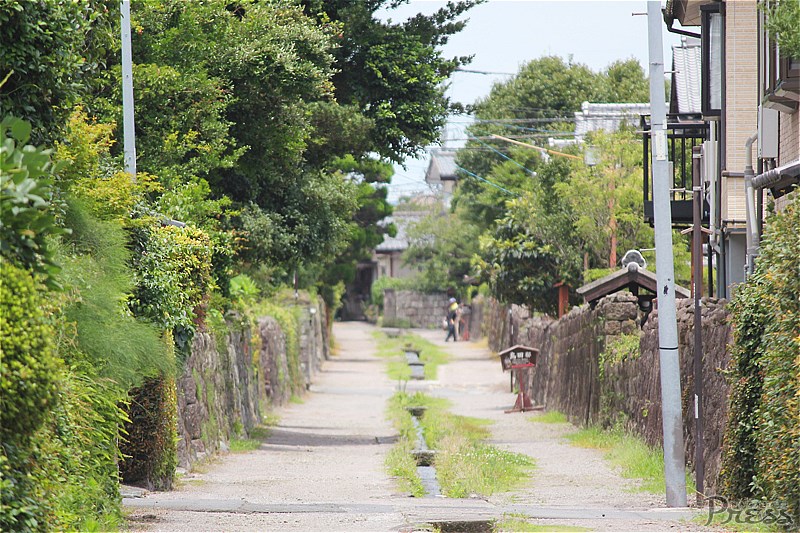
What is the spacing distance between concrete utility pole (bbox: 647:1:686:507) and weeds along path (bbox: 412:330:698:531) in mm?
894

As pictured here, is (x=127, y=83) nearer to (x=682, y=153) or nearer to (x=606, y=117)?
(x=682, y=153)

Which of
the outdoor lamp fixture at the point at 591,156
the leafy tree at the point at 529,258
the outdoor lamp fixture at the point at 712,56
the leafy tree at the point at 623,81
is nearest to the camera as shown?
the outdoor lamp fixture at the point at 712,56

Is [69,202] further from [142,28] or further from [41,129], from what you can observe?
[142,28]

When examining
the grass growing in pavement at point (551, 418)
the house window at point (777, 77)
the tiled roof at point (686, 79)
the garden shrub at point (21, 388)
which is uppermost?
the tiled roof at point (686, 79)

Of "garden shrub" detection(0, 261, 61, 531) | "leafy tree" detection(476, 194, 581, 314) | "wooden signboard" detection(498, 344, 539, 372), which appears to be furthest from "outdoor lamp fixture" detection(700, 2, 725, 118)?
"garden shrub" detection(0, 261, 61, 531)

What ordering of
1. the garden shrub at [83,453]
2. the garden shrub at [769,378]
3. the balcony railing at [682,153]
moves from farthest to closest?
the balcony railing at [682,153]
the garden shrub at [769,378]
the garden shrub at [83,453]

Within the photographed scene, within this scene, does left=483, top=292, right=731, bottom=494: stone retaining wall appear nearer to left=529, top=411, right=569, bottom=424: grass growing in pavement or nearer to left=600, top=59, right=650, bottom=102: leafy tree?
left=529, top=411, right=569, bottom=424: grass growing in pavement

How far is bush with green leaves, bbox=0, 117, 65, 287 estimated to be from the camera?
24.1 ft

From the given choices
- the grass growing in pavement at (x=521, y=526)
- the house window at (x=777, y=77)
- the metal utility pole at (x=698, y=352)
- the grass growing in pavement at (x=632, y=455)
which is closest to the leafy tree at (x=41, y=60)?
the grass growing in pavement at (x=521, y=526)

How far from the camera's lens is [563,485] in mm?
16156

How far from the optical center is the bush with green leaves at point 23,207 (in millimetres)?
7359

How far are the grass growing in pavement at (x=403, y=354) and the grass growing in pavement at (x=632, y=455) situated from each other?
59.5 feet

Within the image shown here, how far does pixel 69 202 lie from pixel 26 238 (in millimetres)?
3760

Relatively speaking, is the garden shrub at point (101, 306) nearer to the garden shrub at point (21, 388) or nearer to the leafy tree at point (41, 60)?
the leafy tree at point (41, 60)
